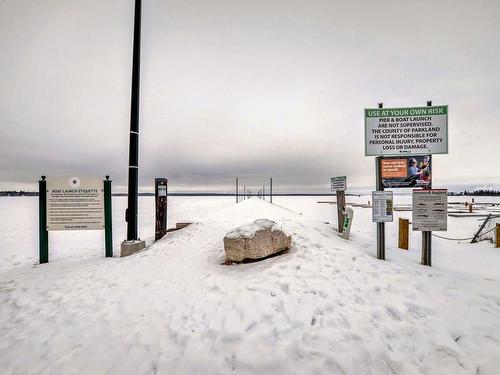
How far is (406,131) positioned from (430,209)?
1.94 metres

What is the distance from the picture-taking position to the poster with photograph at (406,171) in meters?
5.43

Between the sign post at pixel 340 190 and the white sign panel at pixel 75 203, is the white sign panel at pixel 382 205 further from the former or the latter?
the white sign panel at pixel 75 203

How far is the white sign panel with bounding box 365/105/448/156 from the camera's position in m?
5.38

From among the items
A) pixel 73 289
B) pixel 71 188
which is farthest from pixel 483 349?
pixel 71 188

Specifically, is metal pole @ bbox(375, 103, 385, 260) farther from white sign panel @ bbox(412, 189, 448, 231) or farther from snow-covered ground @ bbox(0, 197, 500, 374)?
snow-covered ground @ bbox(0, 197, 500, 374)

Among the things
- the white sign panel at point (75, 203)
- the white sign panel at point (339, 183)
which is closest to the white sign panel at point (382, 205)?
the white sign panel at point (339, 183)

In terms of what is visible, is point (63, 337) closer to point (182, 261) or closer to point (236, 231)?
point (182, 261)

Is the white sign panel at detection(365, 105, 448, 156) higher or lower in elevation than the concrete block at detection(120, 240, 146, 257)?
higher

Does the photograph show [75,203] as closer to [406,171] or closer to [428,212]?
[406,171]

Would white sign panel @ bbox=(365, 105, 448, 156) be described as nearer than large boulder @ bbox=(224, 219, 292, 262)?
No

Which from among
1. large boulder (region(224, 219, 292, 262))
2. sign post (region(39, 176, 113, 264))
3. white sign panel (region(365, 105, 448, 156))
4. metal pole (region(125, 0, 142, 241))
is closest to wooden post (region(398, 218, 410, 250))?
white sign panel (region(365, 105, 448, 156))

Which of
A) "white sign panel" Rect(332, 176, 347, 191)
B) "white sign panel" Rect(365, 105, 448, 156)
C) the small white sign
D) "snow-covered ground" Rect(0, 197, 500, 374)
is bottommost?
"snow-covered ground" Rect(0, 197, 500, 374)

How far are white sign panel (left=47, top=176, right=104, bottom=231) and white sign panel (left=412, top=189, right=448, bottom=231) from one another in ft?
27.1

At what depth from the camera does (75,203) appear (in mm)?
6359
